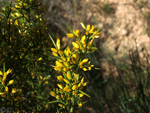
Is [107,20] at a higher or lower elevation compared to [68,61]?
higher

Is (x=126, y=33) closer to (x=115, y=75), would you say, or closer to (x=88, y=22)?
(x=88, y=22)

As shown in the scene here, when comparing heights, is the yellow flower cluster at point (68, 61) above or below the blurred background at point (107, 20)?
below

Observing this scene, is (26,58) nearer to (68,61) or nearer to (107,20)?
(68,61)

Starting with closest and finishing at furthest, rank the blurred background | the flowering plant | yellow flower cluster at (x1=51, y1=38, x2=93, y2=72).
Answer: yellow flower cluster at (x1=51, y1=38, x2=93, y2=72) < the flowering plant < the blurred background

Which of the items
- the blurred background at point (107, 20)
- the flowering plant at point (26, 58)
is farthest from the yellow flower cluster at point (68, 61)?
the blurred background at point (107, 20)

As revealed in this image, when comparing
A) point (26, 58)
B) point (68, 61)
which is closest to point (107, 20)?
point (26, 58)

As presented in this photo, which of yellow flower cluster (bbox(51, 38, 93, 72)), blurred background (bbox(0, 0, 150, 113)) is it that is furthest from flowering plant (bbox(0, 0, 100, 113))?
blurred background (bbox(0, 0, 150, 113))

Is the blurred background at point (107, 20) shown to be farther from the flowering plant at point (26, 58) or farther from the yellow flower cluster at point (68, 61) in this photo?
the yellow flower cluster at point (68, 61)

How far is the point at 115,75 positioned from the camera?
8.23ft

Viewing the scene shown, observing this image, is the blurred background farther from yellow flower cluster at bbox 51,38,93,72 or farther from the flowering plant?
yellow flower cluster at bbox 51,38,93,72

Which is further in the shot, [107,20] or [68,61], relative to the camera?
[107,20]

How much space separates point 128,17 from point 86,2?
3.35ft

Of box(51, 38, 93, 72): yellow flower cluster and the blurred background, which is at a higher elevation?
the blurred background

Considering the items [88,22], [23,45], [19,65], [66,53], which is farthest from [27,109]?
[88,22]
